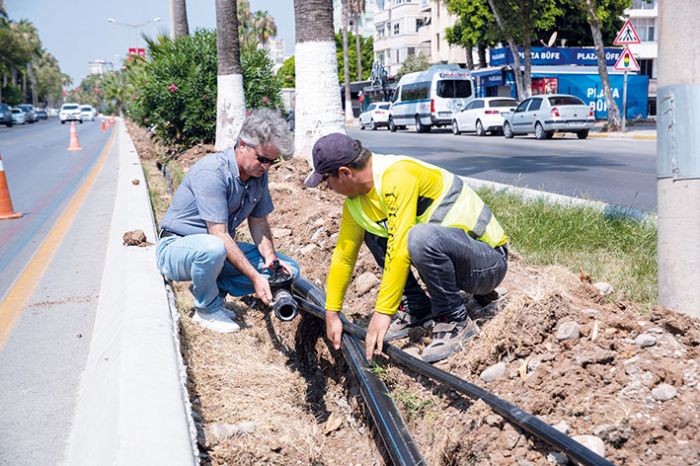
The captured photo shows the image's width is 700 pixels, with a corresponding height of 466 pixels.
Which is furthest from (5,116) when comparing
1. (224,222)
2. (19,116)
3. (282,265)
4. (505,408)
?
(505,408)

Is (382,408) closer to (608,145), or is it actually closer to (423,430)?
(423,430)

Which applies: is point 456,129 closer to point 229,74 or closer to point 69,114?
point 229,74

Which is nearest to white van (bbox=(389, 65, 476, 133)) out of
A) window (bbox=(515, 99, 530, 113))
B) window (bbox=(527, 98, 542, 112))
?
window (bbox=(515, 99, 530, 113))

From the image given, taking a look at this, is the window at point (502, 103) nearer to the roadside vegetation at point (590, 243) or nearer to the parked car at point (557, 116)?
the parked car at point (557, 116)

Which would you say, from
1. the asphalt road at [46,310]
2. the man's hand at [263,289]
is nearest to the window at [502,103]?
the asphalt road at [46,310]

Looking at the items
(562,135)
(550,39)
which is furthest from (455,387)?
(550,39)

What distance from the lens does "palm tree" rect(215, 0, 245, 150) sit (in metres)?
11.9

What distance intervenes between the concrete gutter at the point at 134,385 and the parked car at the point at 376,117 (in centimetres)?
3484

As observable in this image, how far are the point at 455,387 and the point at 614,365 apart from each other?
0.66 metres

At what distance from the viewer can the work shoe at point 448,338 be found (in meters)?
3.64

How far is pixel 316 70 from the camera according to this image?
8.62 metres

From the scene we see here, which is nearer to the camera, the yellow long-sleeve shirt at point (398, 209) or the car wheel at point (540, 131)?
the yellow long-sleeve shirt at point (398, 209)

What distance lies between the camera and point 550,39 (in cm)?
4288

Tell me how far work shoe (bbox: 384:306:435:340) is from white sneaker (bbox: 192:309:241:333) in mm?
1086
